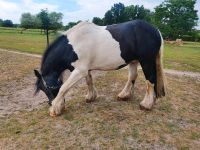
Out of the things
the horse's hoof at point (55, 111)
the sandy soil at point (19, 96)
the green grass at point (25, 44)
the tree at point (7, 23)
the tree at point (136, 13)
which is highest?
the tree at point (136, 13)

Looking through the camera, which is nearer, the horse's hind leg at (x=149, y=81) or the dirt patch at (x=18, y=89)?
the horse's hind leg at (x=149, y=81)

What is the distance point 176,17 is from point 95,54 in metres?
50.8

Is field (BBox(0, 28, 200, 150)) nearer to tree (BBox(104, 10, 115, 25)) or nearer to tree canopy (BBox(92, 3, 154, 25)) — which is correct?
tree canopy (BBox(92, 3, 154, 25))

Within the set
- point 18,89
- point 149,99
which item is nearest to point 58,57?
point 149,99

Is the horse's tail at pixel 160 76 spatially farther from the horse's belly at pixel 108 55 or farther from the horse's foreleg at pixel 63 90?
the horse's foreleg at pixel 63 90

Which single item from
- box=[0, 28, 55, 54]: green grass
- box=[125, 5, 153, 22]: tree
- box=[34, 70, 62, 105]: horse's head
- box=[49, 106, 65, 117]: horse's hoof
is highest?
box=[125, 5, 153, 22]: tree

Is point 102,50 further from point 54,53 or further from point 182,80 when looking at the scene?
point 182,80

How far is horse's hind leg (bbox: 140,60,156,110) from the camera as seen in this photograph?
21.5 ft

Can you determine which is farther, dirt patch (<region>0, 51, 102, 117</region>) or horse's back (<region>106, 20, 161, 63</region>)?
dirt patch (<region>0, 51, 102, 117</region>)

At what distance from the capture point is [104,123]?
20.9 ft

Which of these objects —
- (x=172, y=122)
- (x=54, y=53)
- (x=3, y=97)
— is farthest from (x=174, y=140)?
(x=3, y=97)

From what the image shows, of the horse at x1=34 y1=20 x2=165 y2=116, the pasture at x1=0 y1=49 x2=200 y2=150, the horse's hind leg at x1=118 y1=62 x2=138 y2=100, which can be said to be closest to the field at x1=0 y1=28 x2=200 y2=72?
the horse at x1=34 y1=20 x2=165 y2=116

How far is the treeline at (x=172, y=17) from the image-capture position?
5266cm

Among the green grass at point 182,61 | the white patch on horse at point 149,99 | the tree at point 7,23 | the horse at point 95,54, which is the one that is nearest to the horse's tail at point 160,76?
the horse at point 95,54
